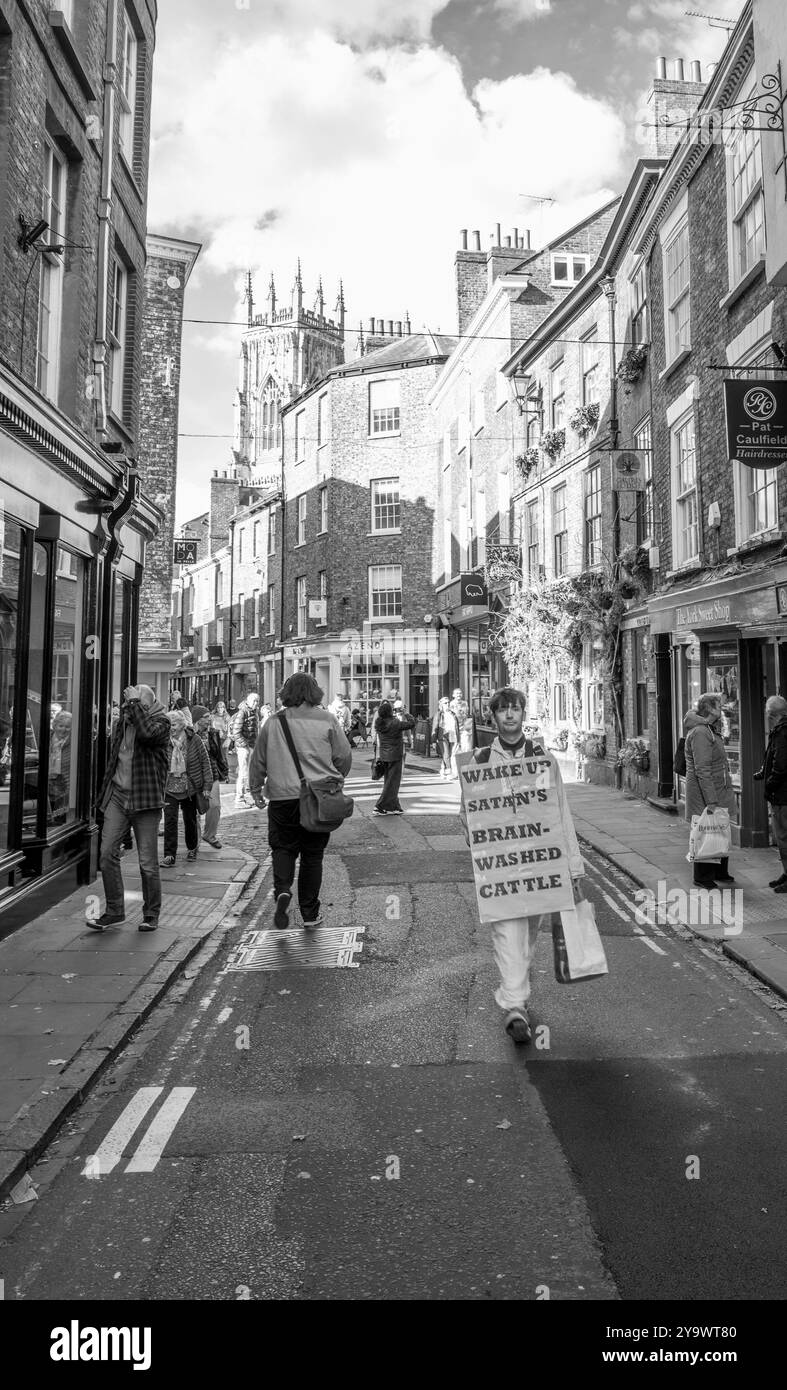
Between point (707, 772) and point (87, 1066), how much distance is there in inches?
252

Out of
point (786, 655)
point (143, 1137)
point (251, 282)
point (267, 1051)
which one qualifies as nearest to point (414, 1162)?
point (143, 1137)

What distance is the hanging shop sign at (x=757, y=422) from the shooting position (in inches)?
397

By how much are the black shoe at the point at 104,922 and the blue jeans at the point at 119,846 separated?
0.03 metres

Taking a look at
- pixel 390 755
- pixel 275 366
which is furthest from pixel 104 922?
pixel 275 366

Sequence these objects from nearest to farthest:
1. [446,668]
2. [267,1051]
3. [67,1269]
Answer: [67,1269], [267,1051], [446,668]

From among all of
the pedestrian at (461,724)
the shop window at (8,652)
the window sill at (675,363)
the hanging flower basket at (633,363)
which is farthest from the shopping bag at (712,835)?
the pedestrian at (461,724)

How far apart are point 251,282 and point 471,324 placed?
283 ft

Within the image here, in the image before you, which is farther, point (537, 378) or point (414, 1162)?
point (537, 378)

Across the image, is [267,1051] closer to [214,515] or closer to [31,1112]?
[31,1112]

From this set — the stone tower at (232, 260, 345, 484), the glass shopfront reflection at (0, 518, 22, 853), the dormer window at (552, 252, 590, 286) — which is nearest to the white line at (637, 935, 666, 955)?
the glass shopfront reflection at (0, 518, 22, 853)

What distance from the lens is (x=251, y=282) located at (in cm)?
10825

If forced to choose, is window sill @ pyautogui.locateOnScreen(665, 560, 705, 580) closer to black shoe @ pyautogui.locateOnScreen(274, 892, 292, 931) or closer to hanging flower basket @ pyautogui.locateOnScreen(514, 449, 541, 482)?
black shoe @ pyautogui.locateOnScreen(274, 892, 292, 931)

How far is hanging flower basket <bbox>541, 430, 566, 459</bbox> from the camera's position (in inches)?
893

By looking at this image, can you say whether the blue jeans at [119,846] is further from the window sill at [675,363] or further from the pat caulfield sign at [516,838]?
the window sill at [675,363]
